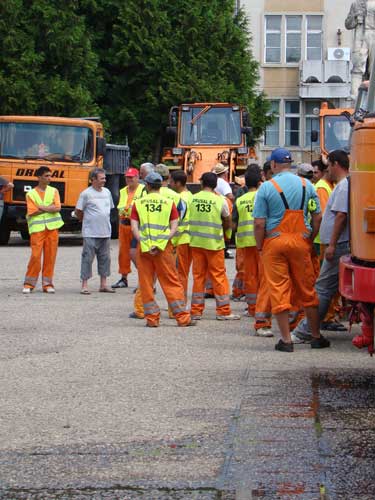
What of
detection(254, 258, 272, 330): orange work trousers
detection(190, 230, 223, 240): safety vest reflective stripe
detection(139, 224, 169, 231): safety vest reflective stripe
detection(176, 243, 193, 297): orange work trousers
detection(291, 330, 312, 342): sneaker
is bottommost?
detection(291, 330, 312, 342): sneaker

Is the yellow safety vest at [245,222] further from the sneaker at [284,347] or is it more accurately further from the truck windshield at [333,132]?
the truck windshield at [333,132]

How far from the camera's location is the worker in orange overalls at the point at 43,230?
60.6ft

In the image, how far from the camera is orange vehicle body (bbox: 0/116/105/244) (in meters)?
29.6

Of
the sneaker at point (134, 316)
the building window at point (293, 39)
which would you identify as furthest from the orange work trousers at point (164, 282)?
the building window at point (293, 39)

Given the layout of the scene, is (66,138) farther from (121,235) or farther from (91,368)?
(91,368)

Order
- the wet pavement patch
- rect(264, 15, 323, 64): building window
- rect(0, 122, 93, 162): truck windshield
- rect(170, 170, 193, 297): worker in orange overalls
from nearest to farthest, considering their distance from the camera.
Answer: the wet pavement patch → rect(170, 170, 193, 297): worker in orange overalls → rect(0, 122, 93, 162): truck windshield → rect(264, 15, 323, 64): building window

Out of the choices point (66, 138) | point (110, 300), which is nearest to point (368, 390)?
point (110, 300)

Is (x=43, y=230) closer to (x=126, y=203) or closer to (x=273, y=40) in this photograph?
(x=126, y=203)

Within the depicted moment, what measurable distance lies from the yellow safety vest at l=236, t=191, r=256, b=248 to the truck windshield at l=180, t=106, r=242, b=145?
17.0 metres

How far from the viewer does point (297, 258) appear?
12.0 meters

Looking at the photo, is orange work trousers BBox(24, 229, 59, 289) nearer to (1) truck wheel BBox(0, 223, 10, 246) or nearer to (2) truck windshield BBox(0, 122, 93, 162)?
(2) truck windshield BBox(0, 122, 93, 162)

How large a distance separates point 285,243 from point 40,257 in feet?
23.3

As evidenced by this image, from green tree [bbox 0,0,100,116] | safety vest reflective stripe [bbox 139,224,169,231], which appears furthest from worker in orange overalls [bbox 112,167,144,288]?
green tree [bbox 0,0,100,116]

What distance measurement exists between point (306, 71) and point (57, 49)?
18.3 meters
